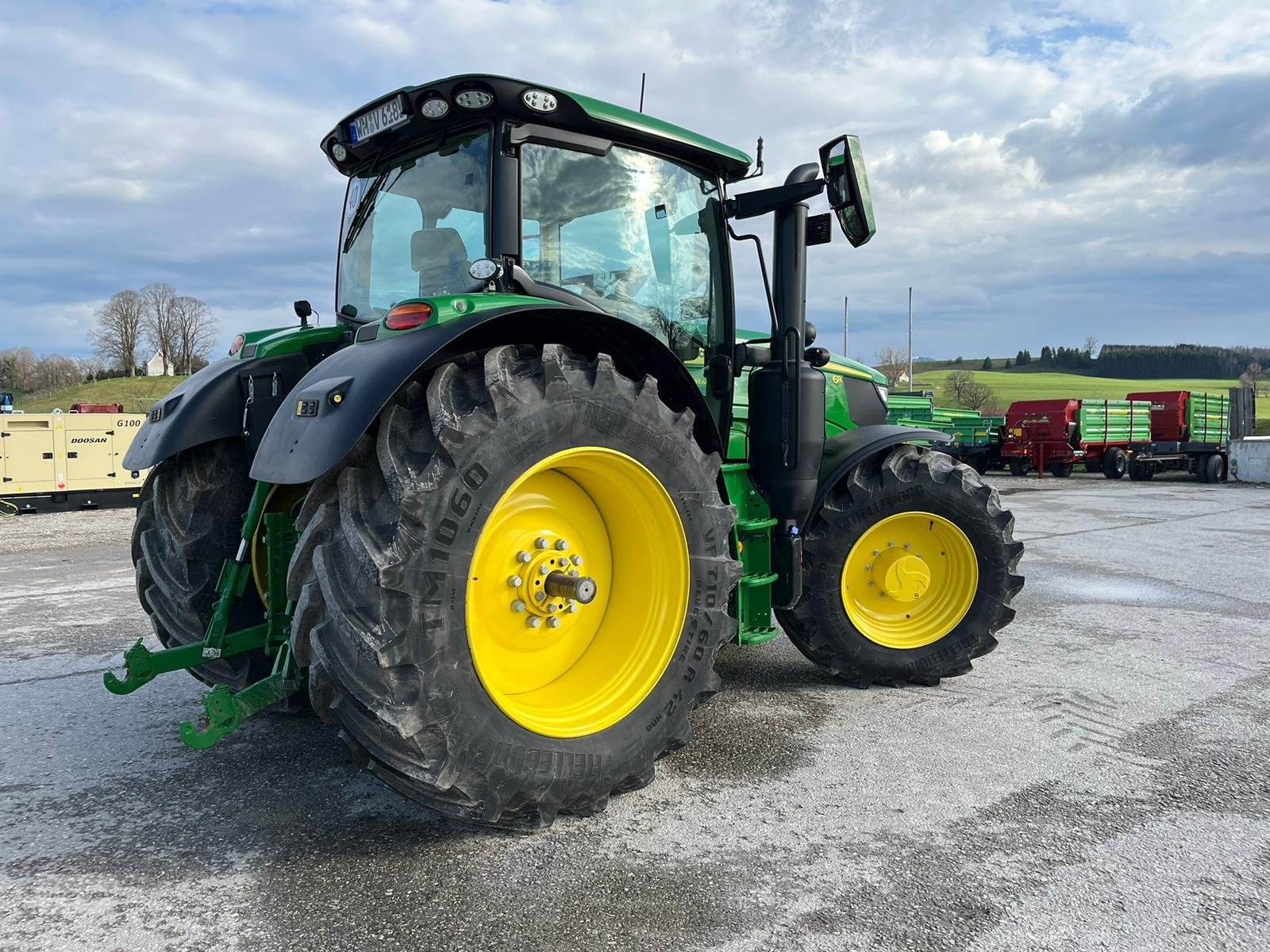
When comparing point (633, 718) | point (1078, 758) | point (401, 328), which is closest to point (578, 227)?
point (401, 328)

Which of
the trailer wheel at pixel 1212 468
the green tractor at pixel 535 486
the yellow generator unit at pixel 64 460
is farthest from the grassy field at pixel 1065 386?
the green tractor at pixel 535 486

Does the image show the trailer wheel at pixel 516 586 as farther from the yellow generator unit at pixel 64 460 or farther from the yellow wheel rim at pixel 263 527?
the yellow generator unit at pixel 64 460

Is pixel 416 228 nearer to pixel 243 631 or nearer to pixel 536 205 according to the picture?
pixel 536 205

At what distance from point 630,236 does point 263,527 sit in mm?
1911

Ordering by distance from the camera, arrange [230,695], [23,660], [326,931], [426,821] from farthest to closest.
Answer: [23,660], [426,821], [230,695], [326,931]

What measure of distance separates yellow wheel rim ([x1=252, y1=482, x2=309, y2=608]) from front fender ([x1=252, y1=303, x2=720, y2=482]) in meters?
0.68

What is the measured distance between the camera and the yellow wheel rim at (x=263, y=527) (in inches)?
135

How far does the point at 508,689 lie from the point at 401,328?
4.01 ft

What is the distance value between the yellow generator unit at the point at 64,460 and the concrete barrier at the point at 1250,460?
74.9 feet

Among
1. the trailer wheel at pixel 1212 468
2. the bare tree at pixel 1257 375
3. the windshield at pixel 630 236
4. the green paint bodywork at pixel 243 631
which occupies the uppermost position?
the bare tree at pixel 1257 375

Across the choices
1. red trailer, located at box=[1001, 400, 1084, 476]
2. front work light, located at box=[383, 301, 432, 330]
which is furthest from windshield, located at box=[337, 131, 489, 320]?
red trailer, located at box=[1001, 400, 1084, 476]

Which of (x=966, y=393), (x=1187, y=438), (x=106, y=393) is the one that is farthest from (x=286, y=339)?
(x=966, y=393)

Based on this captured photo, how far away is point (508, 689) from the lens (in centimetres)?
302

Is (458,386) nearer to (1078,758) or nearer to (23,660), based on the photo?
(1078,758)
